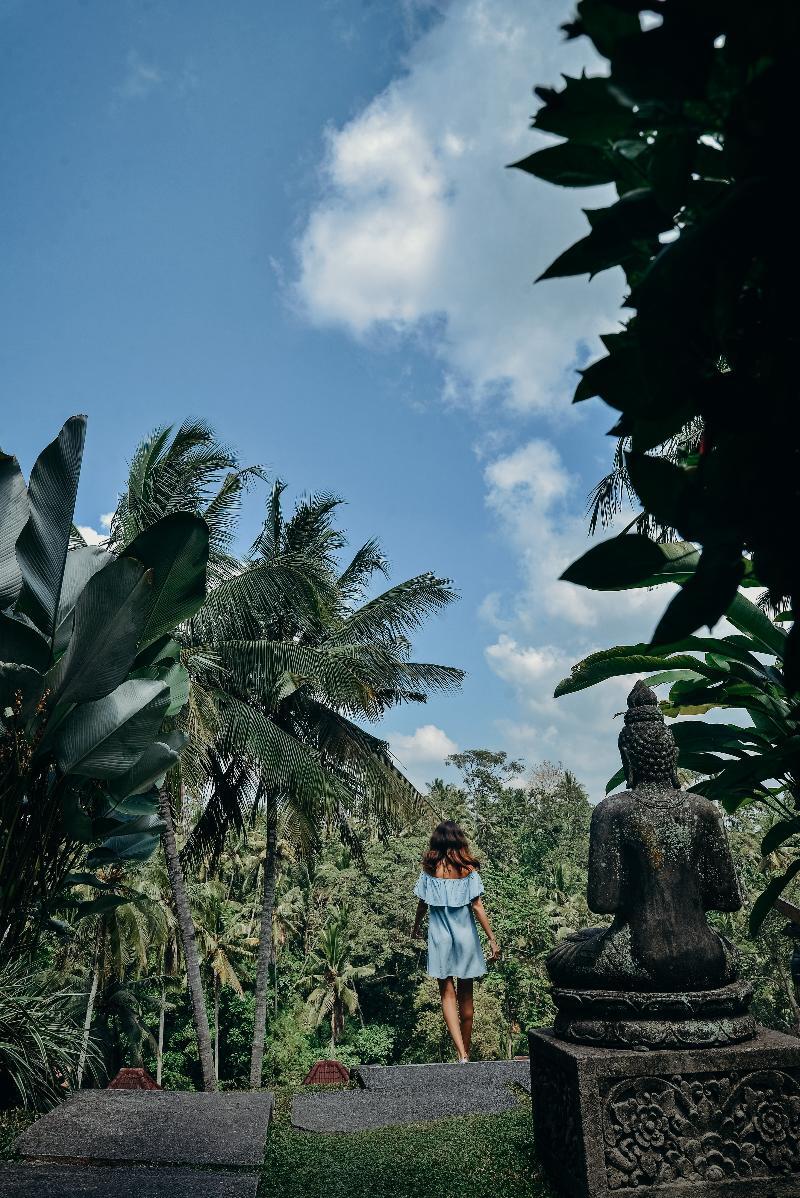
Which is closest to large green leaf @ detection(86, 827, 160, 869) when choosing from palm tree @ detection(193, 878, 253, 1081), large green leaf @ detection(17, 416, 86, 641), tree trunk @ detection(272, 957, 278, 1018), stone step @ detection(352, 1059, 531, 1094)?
large green leaf @ detection(17, 416, 86, 641)

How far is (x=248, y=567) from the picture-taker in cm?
1167

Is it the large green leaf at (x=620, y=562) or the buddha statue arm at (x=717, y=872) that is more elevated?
the large green leaf at (x=620, y=562)

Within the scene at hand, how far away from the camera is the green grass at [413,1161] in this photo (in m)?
3.18

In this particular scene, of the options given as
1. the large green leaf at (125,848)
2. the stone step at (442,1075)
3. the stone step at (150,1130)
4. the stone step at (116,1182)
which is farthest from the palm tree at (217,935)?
the large green leaf at (125,848)

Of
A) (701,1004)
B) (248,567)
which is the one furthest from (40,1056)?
(248,567)

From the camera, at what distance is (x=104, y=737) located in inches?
97.5

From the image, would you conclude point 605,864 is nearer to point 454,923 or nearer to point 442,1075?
point 442,1075

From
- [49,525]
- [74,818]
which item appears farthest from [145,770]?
[49,525]

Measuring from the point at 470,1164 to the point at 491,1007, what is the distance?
18.6 m

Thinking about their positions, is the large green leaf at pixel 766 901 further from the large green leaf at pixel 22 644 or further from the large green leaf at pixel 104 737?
the large green leaf at pixel 22 644

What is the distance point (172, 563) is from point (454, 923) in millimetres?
4928

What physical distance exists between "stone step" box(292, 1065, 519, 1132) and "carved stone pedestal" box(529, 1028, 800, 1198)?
6.09 feet

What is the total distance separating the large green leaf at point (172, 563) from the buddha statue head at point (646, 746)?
7.27 ft

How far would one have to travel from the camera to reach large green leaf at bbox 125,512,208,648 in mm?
2547
